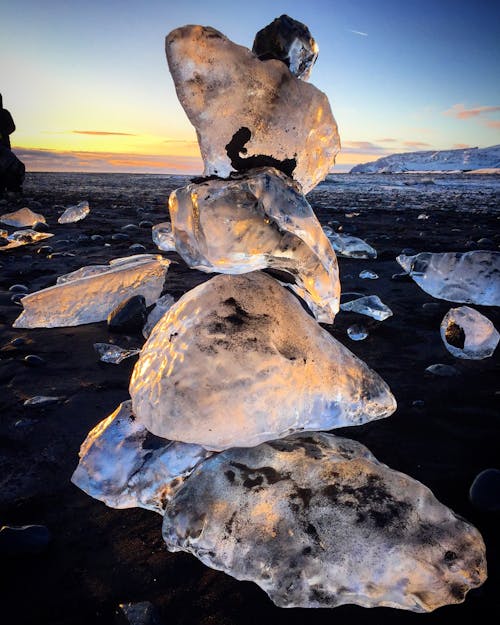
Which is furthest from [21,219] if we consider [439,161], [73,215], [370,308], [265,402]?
[439,161]

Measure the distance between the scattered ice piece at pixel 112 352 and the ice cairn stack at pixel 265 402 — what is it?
89 cm

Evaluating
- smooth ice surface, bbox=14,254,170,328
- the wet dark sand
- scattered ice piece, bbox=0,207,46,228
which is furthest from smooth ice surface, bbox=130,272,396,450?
scattered ice piece, bbox=0,207,46,228

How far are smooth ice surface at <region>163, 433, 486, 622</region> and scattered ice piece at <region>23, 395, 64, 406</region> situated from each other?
41.3 inches

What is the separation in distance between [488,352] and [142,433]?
2143 mm

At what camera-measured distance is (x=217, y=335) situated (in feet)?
4.85

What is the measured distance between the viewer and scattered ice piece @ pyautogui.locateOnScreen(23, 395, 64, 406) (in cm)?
199

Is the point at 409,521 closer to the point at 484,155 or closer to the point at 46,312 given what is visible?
the point at 46,312

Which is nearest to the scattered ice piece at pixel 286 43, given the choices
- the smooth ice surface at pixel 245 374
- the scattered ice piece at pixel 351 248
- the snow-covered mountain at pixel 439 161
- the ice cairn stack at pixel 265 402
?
the ice cairn stack at pixel 265 402

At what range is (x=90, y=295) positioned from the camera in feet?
9.98

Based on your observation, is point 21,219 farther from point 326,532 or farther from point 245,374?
point 326,532

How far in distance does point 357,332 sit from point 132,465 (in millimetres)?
1862

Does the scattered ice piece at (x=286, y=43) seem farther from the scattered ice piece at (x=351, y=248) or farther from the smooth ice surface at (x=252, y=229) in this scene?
the scattered ice piece at (x=351, y=248)

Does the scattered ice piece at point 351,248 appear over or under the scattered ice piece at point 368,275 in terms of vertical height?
over

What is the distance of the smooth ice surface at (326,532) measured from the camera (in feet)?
3.52
